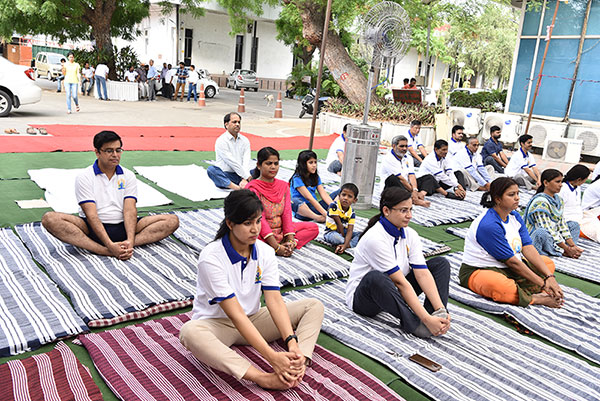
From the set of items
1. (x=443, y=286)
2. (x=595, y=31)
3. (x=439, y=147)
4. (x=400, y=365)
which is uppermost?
(x=595, y=31)

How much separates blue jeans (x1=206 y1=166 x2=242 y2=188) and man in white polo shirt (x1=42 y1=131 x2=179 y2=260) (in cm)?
235

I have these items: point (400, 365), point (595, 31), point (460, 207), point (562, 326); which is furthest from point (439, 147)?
point (595, 31)

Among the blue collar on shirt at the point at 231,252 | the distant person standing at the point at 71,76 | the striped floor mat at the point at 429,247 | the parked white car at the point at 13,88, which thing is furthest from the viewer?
the distant person standing at the point at 71,76

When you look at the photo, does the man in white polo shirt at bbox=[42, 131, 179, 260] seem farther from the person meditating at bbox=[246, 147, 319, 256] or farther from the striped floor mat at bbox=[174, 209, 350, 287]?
the person meditating at bbox=[246, 147, 319, 256]

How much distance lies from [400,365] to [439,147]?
4955 mm

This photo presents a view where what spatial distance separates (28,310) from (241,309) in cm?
158

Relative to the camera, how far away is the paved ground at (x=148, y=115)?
1207 cm

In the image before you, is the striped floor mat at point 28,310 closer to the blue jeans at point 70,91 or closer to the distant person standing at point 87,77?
the blue jeans at point 70,91

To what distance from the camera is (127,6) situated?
17.6 meters

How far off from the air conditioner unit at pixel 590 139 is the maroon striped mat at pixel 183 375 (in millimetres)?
11194

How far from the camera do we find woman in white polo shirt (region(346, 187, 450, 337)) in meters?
3.18

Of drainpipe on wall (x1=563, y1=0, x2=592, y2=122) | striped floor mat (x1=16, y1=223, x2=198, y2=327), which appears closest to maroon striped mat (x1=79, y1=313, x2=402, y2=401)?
striped floor mat (x1=16, y1=223, x2=198, y2=327)

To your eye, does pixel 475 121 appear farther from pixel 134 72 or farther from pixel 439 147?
pixel 134 72

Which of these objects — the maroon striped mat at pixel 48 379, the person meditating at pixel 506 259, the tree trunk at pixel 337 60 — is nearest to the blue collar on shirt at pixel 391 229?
the person meditating at pixel 506 259
